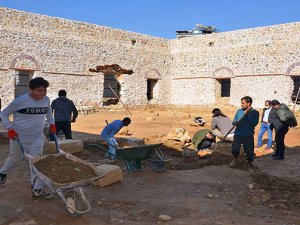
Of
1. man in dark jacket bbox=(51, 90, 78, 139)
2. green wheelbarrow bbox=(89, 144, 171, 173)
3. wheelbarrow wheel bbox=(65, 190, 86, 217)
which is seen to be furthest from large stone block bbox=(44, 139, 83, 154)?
wheelbarrow wheel bbox=(65, 190, 86, 217)

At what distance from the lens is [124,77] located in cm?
2139

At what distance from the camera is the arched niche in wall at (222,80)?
69.2 feet

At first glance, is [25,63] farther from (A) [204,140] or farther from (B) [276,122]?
(B) [276,122]

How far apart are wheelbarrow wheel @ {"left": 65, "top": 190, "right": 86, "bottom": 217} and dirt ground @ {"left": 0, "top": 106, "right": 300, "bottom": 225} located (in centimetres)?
10

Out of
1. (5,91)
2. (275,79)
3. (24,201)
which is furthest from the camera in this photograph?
(275,79)

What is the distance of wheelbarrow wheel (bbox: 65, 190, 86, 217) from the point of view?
12.5 ft

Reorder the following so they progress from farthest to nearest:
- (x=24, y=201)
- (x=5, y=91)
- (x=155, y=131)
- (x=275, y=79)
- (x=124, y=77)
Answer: (x=124, y=77) → (x=275, y=79) → (x=5, y=91) → (x=155, y=131) → (x=24, y=201)

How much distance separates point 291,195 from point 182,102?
60.1 ft

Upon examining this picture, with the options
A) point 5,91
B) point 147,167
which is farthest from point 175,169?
point 5,91

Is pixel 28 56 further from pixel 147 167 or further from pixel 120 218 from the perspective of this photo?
pixel 120 218

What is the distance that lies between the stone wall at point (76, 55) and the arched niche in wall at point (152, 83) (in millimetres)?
67

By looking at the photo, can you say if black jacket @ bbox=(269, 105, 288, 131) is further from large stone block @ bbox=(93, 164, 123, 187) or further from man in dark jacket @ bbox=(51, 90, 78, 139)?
man in dark jacket @ bbox=(51, 90, 78, 139)

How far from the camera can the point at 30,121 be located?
4.31 metres

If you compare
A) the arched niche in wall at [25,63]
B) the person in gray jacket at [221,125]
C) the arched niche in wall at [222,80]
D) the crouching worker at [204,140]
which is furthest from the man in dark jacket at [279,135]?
the arched niche in wall at [222,80]
